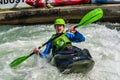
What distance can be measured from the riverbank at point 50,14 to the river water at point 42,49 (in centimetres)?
24

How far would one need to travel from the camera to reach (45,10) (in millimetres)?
11961

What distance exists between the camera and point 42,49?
886 centimetres

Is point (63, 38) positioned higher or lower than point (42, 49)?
higher

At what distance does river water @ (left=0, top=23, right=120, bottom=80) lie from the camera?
6.88 m

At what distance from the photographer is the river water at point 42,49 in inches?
271

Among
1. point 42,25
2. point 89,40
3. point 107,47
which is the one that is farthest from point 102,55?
point 42,25

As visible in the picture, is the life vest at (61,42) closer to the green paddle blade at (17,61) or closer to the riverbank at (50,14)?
the green paddle blade at (17,61)

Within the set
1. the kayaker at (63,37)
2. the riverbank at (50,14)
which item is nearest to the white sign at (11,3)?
the riverbank at (50,14)

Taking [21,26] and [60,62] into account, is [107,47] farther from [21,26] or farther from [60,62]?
[21,26]

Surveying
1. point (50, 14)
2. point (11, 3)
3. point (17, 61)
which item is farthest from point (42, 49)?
point (11, 3)

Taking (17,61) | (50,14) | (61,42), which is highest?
(61,42)

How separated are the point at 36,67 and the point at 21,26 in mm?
4657

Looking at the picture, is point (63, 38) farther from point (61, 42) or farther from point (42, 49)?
point (42, 49)

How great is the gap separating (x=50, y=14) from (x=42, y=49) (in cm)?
328
